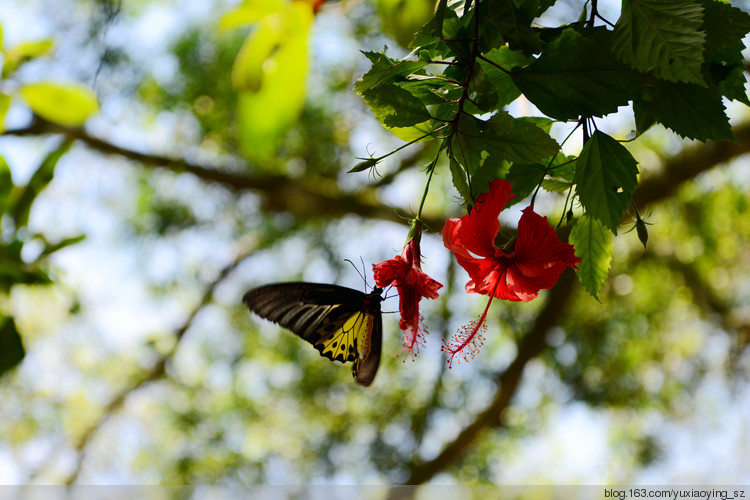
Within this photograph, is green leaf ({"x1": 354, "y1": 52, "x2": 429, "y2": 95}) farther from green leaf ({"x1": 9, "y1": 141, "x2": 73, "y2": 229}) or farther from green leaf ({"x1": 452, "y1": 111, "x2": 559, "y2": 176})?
green leaf ({"x1": 9, "y1": 141, "x2": 73, "y2": 229})

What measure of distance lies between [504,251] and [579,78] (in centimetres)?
14

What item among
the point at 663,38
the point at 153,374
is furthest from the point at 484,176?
the point at 153,374

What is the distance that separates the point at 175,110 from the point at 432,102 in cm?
239

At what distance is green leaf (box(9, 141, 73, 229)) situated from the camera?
61 centimetres

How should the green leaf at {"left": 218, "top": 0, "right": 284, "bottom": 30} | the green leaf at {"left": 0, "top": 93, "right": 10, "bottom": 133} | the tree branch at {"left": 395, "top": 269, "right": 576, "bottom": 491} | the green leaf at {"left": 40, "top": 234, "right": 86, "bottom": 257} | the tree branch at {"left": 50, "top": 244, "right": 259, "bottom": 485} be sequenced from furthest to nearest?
the tree branch at {"left": 50, "top": 244, "right": 259, "bottom": 485}
the tree branch at {"left": 395, "top": 269, "right": 576, "bottom": 491}
the green leaf at {"left": 40, "top": 234, "right": 86, "bottom": 257}
the green leaf at {"left": 0, "top": 93, "right": 10, "bottom": 133}
the green leaf at {"left": 218, "top": 0, "right": 284, "bottom": 30}

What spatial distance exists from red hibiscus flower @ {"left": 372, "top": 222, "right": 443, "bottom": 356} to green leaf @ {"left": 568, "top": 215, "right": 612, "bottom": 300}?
0.11 metres

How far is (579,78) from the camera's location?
1.23ft

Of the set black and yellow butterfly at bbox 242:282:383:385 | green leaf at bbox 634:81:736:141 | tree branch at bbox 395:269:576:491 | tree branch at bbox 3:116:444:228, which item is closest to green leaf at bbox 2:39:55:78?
black and yellow butterfly at bbox 242:282:383:385

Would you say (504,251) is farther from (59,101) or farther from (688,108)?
(59,101)

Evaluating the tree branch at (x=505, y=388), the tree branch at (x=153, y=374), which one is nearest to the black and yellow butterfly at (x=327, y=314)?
the tree branch at (x=505, y=388)

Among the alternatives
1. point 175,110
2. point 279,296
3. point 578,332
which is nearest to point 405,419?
point 578,332

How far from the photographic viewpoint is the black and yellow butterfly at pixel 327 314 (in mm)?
533

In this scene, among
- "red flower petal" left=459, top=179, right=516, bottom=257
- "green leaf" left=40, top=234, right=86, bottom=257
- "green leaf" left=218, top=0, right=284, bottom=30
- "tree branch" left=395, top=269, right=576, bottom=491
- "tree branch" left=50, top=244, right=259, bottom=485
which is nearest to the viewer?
"green leaf" left=218, top=0, right=284, bottom=30

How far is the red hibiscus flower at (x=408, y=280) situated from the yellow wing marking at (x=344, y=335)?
8 cm
